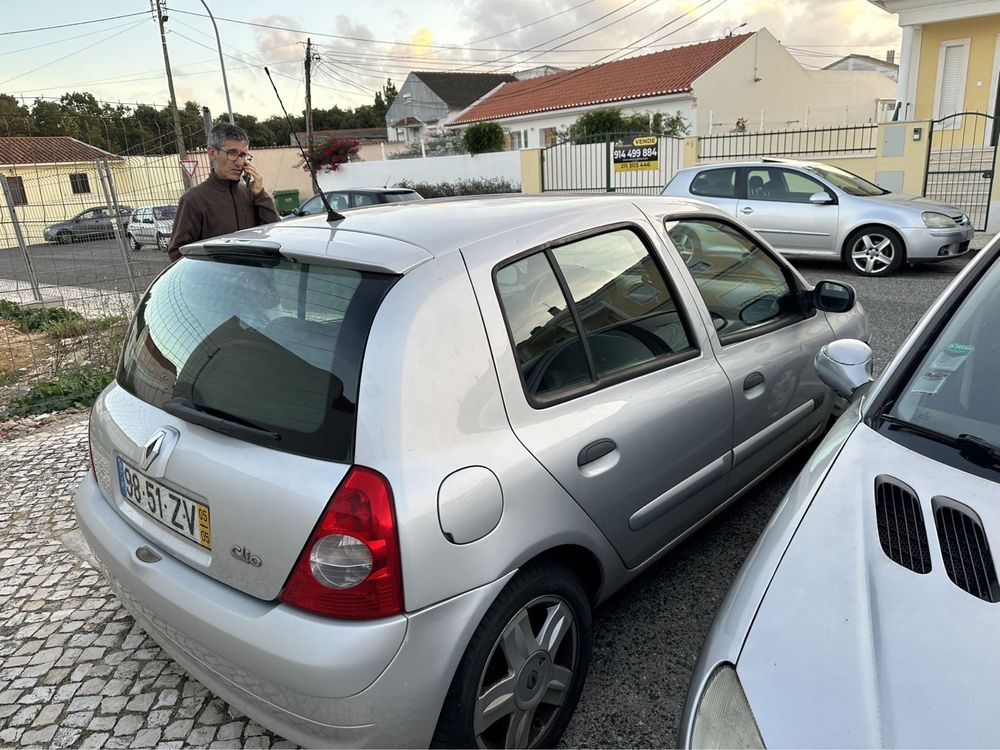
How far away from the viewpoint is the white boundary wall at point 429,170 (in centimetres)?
2423

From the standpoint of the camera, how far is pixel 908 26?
640 inches

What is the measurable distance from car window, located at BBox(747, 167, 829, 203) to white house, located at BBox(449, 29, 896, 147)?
15261 mm

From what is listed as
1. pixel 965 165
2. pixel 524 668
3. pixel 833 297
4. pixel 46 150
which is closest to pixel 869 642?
pixel 524 668

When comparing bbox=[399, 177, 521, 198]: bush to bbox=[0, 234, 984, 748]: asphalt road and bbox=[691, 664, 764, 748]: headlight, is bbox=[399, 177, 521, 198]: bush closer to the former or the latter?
bbox=[0, 234, 984, 748]: asphalt road

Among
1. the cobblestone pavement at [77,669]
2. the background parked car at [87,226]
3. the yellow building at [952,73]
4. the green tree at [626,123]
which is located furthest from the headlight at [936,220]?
the green tree at [626,123]

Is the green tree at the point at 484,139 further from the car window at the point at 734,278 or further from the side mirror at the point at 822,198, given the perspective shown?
the car window at the point at 734,278

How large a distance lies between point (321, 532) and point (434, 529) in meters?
0.27

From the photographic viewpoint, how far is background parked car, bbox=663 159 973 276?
909 centimetres

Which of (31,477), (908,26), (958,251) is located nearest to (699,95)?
(908,26)

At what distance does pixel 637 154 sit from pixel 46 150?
12828 mm

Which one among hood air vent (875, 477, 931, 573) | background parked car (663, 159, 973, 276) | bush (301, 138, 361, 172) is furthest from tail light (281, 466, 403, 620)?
bush (301, 138, 361, 172)

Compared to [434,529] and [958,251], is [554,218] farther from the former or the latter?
[958,251]

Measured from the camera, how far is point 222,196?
4344 millimetres

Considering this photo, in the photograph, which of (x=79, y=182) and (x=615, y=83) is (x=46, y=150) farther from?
(x=615, y=83)
